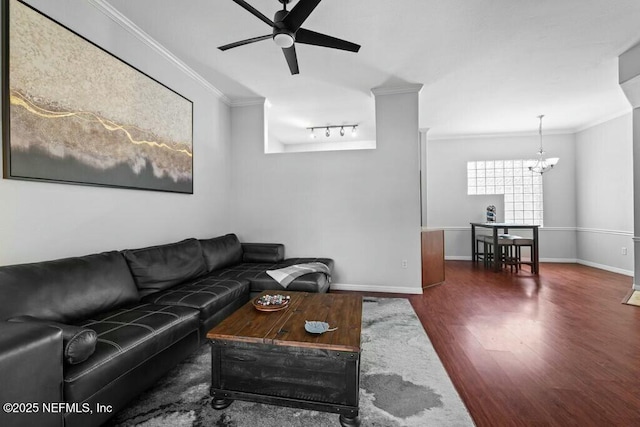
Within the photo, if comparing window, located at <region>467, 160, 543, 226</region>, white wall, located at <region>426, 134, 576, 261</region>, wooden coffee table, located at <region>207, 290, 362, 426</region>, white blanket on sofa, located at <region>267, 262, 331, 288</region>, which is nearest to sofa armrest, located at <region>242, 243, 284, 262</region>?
white blanket on sofa, located at <region>267, 262, 331, 288</region>

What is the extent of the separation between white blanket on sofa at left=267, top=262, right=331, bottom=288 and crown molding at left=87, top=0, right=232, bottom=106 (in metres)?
2.62

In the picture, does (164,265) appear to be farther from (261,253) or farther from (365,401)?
(365,401)

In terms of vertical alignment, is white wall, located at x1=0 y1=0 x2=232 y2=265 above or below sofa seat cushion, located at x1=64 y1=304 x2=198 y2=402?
above

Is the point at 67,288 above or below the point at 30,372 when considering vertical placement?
above

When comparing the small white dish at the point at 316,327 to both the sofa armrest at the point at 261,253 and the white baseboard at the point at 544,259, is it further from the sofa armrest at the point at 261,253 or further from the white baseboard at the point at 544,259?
the white baseboard at the point at 544,259

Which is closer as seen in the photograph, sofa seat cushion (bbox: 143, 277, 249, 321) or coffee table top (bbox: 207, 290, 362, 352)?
coffee table top (bbox: 207, 290, 362, 352)

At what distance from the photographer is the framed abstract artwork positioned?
5.62 ft

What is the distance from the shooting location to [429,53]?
3.02 meters

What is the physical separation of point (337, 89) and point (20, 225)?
3592 mm

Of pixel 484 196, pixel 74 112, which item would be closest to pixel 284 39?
pixel 74 112

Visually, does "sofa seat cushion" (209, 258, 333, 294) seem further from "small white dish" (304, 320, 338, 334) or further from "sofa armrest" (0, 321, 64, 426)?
"sofa armrest" (0, 321, 64, 426)

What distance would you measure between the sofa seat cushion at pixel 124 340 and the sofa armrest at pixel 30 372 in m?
0.07

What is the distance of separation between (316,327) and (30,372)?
1.23 meters

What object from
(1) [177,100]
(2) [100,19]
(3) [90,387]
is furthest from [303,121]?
(3) [90,387]
